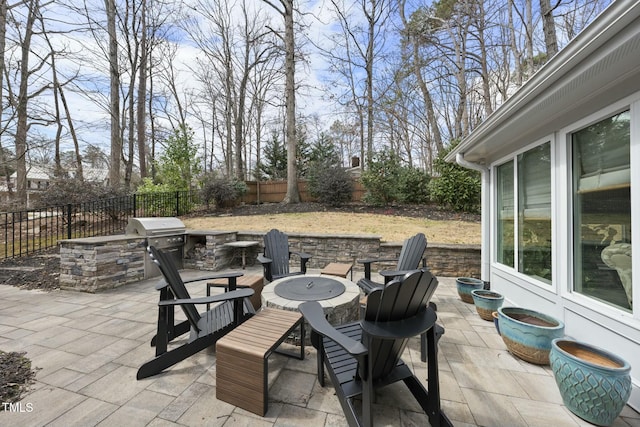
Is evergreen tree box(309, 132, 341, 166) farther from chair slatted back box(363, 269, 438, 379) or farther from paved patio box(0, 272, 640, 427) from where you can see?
chair slatted back box(363, 269, 438, 379)

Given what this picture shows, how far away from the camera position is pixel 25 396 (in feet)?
5.69

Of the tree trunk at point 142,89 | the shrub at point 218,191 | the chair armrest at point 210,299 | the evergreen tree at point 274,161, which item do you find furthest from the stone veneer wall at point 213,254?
the evergreen tree at point 274,161

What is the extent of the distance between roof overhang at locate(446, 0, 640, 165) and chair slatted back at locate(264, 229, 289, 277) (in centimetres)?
290

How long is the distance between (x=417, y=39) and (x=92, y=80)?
41.8ft

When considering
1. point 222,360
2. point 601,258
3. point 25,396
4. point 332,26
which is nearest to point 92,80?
point 332,26

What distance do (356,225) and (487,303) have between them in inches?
167

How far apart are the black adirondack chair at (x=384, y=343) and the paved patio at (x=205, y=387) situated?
20cm

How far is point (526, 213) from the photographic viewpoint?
2990 mm

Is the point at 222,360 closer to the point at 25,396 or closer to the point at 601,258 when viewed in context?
the point at 25,396

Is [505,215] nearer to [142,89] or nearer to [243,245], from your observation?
[243,245]

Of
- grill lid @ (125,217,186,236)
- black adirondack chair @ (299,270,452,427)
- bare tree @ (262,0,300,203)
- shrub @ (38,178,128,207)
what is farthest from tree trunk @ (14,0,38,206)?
black adirondack chair @ (299,270,452,427)

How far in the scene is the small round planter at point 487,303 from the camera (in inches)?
115

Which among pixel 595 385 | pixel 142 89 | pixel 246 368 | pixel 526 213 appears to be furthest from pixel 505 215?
pixel 142 89

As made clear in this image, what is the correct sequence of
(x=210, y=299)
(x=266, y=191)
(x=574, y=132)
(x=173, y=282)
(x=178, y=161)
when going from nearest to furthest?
(x=210, y=299)
(x=173, y=282)
(x=574, y=132)
(x=178, y=161)
(x=266, y=191)
